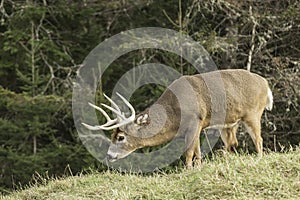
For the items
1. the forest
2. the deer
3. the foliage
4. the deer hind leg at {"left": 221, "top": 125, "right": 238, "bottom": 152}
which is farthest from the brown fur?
the foliage

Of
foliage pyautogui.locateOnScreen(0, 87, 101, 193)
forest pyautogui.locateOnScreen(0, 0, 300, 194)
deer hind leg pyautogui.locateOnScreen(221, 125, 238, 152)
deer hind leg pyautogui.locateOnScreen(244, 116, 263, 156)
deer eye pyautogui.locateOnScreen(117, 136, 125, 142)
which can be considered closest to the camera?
deer hind leg pyautogui.locateOnScreen(244, 116, 263, 156)

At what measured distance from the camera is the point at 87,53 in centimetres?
1830

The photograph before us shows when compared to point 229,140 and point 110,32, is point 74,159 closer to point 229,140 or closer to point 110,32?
point 110,32

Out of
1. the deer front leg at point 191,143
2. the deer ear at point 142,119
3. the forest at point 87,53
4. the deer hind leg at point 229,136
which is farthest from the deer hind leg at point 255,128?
the forest at point 87,53

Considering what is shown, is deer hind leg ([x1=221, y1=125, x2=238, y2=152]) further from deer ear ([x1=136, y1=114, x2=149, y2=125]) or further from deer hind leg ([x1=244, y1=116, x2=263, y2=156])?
deer ear ([x1=136, y1=114, x2=149, y2=125])

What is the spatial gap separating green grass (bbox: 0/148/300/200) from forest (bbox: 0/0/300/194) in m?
5.36

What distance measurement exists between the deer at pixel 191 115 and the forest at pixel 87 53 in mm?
3483

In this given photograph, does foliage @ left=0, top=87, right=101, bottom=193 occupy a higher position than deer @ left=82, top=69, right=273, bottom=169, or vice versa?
deer @ left=82, top=69, right=273, bottom=169

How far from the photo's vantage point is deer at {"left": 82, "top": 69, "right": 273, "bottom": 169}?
403 inches

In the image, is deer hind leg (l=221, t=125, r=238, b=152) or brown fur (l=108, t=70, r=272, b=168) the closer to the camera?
brown fur (l=108, t=70, r=272, b=168)

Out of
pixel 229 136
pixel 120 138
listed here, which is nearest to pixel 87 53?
pixel 120 138

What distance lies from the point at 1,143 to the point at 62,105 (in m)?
2.13

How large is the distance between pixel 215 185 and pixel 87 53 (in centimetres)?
1147

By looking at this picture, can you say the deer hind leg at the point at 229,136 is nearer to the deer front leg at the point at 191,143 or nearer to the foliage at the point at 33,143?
the deer front leg at the point at 191,143
